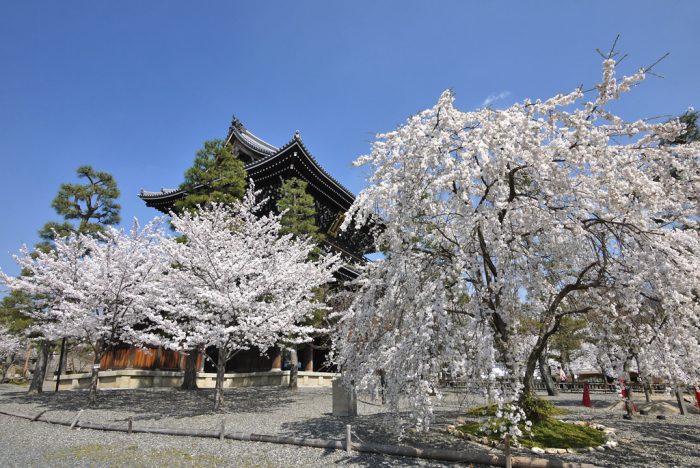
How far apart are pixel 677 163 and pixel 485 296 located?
364 centimetres

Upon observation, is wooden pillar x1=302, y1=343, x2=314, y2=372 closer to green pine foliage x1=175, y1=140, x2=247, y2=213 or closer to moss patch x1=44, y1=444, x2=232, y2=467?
green pine foliage x1=175, y1=140, x2=247, y2=213

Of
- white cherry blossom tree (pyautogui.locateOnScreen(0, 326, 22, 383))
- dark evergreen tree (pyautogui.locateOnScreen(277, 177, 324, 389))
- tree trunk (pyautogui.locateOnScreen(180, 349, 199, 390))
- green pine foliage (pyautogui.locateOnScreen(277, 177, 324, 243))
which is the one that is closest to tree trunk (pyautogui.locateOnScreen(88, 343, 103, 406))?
tree trunk (pyautogui.locateOnScreen(180, 349, 199, 390))

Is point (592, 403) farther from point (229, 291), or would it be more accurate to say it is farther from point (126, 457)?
point (126, 457)

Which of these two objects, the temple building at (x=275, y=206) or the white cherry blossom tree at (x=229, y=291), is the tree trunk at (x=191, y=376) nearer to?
the temple building at (x=275, y=206)

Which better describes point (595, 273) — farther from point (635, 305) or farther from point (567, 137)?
point (567, 137)

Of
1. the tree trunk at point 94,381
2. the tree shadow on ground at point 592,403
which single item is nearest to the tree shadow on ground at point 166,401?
the tree trunk at point 94,381

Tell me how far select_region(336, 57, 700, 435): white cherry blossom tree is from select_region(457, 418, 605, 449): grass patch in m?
1.41

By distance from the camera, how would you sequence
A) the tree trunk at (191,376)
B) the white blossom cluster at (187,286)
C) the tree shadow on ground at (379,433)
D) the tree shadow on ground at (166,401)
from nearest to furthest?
1. the tree shadow on ground at (379,433)
2. the white blossom cluster at (187,286)
3. the tree shadow on ground at (166,401)
4. the tree trunk at (191,376)

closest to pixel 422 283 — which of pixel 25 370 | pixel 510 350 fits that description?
pixel 510 350

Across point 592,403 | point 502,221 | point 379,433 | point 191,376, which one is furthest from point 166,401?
point 592,403

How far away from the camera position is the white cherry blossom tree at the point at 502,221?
19.2 ft

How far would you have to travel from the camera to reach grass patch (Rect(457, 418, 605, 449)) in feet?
23.6

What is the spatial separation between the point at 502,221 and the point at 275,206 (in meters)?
16.3

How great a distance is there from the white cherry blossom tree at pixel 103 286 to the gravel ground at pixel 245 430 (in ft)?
7.16
